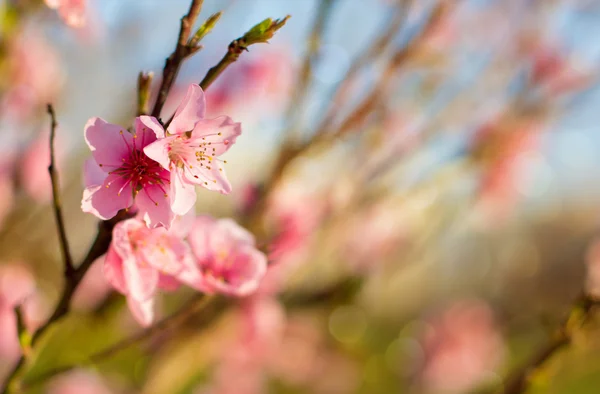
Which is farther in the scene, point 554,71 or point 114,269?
point 554,71

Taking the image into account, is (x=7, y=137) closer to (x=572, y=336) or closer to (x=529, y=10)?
(x=572, y=336)

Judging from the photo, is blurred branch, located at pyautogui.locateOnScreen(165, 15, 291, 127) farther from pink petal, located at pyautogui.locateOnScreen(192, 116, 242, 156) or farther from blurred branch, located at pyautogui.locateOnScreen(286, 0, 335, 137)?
blurred branch, located at pyautogui.locateOnScreen(286, 0, 335, 137)

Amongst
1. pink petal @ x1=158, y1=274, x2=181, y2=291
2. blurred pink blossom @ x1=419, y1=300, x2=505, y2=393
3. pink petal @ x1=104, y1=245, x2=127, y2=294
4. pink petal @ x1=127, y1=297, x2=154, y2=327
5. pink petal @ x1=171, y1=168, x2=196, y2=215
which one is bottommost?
blurred pink blossom @ x1=419, y1=300, x2=505, y2=393

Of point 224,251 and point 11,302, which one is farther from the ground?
point 224,251

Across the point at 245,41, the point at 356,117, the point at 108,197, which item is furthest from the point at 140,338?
the point at 356,117

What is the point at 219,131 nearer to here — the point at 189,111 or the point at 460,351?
the point at 189,111

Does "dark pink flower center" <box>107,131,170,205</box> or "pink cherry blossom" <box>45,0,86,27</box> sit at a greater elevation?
"pink cherry blossom" <box>45,0,86,27</box>

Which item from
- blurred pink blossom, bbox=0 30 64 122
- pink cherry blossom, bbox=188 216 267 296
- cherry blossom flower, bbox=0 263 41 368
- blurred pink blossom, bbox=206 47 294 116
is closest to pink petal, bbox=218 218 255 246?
pink cherry blossom, bbox=188 216 267 296
